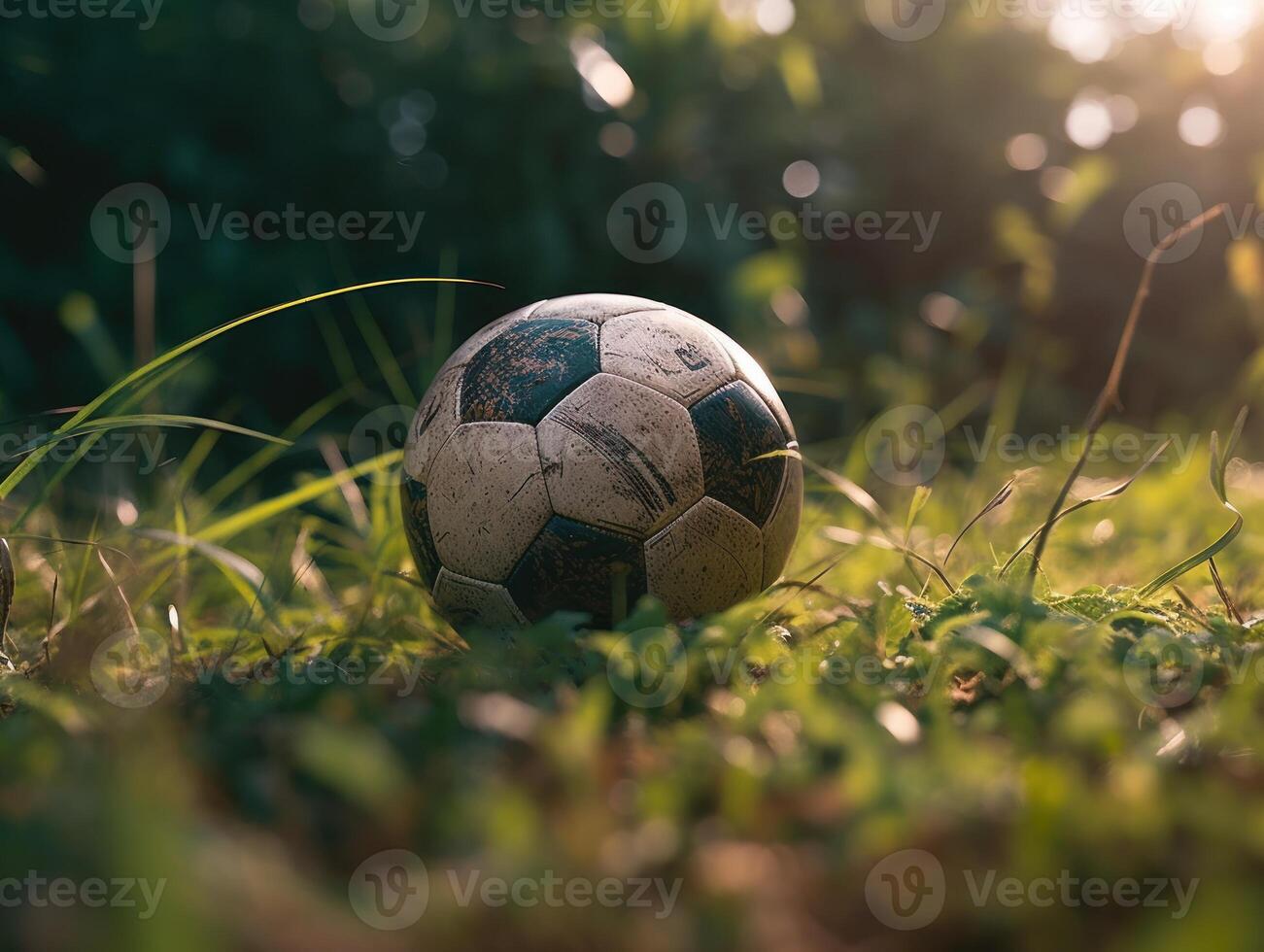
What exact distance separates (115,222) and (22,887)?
540 cm

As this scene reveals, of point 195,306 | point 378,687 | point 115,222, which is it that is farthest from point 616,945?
point 115,222

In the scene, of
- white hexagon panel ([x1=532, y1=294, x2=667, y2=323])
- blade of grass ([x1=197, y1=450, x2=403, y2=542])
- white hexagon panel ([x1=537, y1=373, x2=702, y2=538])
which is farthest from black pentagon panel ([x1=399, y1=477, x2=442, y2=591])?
white hexagon panel ([x1=532, y1=294, x2=667, y2=323])

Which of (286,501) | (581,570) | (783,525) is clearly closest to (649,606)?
(581,570)

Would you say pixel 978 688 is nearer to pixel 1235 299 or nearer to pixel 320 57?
pixel 320 57

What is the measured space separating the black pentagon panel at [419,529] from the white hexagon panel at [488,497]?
0.05 metres

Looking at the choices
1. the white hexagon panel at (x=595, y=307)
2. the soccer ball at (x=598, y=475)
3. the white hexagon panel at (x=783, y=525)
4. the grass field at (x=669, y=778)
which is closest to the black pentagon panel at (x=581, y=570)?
the soccer ball at (x=598, y=475)

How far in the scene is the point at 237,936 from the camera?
1106mm

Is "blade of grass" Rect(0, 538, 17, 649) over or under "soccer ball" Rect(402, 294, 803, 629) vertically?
under

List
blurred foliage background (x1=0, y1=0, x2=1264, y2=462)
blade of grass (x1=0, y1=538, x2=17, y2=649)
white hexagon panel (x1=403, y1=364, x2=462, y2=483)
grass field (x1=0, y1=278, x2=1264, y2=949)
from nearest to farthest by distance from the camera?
grass field (x1=0, y1=278, x2=1264, y2=949) < blade of grass (x1=0, y1=538, x2=17, y2=649) < white hexagon panel (x1=403, y1=364, x2=462, y2=483) < blurred foliage background (x1=0, y1=0, x2=1264, y2=462)

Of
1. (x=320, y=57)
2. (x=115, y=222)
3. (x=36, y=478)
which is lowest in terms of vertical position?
(x=36, y=478)

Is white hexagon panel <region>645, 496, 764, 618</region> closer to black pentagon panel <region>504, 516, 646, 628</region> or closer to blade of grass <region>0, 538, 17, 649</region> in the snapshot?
black pentagon panel <region>504, 516, 646, 628</region>

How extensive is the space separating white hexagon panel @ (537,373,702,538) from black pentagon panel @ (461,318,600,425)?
0.05 metres

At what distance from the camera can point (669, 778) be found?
4.91 feet

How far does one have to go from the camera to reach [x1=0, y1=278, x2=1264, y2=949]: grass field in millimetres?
1192
